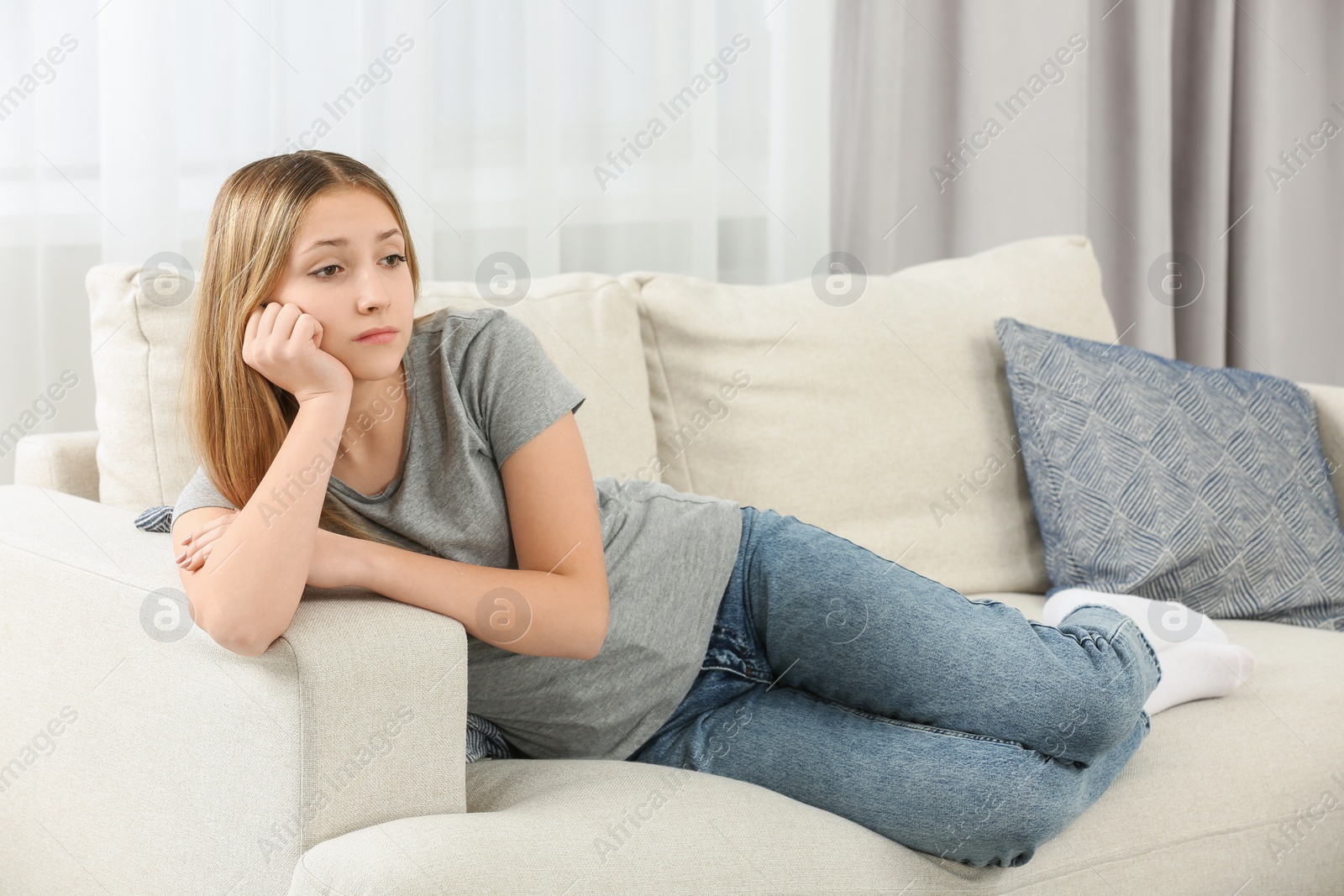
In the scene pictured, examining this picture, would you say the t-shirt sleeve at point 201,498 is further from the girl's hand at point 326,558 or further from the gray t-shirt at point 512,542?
the girl's hand at point 326,558

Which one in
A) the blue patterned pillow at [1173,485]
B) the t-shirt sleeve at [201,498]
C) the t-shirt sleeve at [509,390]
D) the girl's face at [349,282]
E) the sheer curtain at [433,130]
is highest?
the sheer curtain at [433,130]

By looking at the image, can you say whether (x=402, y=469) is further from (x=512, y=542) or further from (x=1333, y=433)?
(x=1333, y=433)

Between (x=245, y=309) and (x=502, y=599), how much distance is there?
0.34m

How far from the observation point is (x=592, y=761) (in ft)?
3.54

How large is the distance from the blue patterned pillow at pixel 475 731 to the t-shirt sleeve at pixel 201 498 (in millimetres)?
100

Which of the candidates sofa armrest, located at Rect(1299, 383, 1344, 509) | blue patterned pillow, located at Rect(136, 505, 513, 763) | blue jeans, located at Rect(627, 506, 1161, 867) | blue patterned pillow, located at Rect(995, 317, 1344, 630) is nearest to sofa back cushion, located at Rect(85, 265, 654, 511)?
blue patterned pillow, located at Rect(136, 505, 513, 763)

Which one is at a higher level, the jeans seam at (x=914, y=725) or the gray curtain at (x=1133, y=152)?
the gray curtain at (x=1133, y=152)

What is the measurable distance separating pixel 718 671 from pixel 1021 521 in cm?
76

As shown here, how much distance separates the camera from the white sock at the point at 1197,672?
129 centimetres

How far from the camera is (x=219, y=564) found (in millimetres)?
868

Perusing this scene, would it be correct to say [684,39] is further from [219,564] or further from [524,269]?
[219,564]

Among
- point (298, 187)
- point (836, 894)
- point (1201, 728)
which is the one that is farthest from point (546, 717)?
point (1201, 728)

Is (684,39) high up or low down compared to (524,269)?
up

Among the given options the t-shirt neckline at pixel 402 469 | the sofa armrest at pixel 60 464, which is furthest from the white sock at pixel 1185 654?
the sofa armrest at pixel 60 464
